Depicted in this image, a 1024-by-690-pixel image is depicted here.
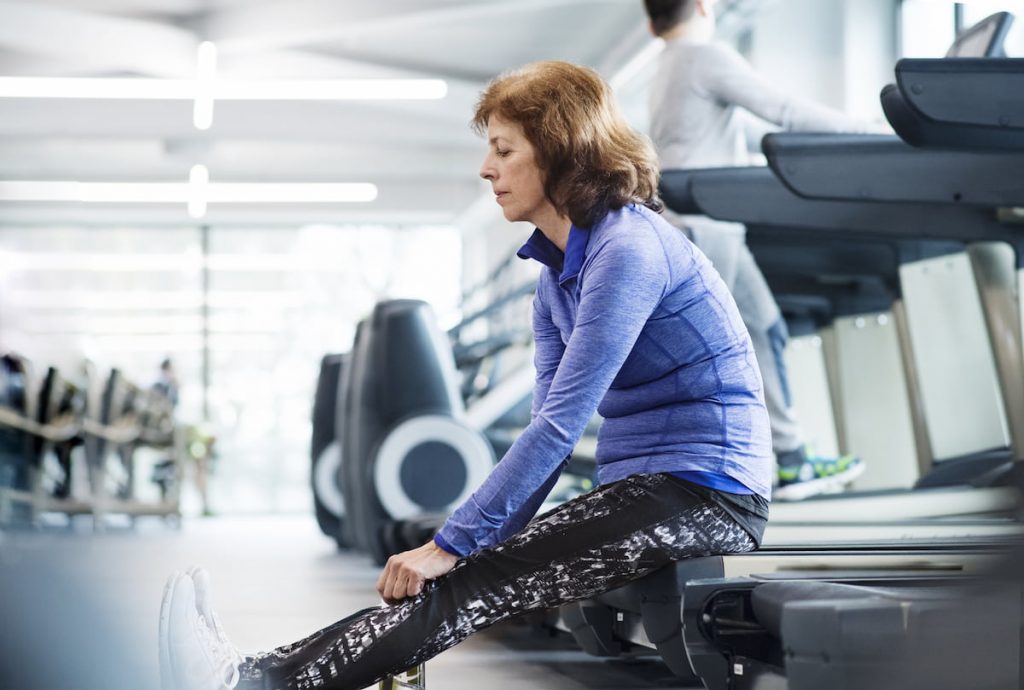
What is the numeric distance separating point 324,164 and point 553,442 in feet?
38.8

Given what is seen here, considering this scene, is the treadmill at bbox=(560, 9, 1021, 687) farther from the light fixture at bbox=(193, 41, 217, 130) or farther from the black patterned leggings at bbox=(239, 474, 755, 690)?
the light fixture at bbox=(193, 41, 217, 130)

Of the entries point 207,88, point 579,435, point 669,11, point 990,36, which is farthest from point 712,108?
point 207,88

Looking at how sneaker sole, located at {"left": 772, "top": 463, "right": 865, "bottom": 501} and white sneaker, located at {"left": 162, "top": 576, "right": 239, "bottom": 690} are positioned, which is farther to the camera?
sneaker sole, located at {"left": 772, "top": 463, "right": 865, "bottom": 501}

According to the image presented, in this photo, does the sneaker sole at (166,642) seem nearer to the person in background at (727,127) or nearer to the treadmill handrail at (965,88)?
the treadmill handrail at (965,88)

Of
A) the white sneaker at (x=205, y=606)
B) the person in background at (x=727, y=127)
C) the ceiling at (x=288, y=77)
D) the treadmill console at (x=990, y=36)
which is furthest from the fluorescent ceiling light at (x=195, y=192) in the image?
the white sneaker at (x=205, y=606)

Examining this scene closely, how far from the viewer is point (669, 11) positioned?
3.27m

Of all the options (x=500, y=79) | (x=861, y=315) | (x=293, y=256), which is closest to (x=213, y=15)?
(x=293, y=256)

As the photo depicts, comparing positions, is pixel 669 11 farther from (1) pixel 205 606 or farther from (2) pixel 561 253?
(1) pixel 205 606

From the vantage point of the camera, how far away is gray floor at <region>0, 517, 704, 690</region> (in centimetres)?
73

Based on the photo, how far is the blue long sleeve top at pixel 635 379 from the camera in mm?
1557

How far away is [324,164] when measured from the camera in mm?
13016

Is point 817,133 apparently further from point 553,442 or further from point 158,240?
point 158,240

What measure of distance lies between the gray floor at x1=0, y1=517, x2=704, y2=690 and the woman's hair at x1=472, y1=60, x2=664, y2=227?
77 cm

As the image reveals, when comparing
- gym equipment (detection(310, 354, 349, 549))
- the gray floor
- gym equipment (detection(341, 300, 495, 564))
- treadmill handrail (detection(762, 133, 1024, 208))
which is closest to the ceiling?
gym equipment (detection(310, 354, 349, 549))
